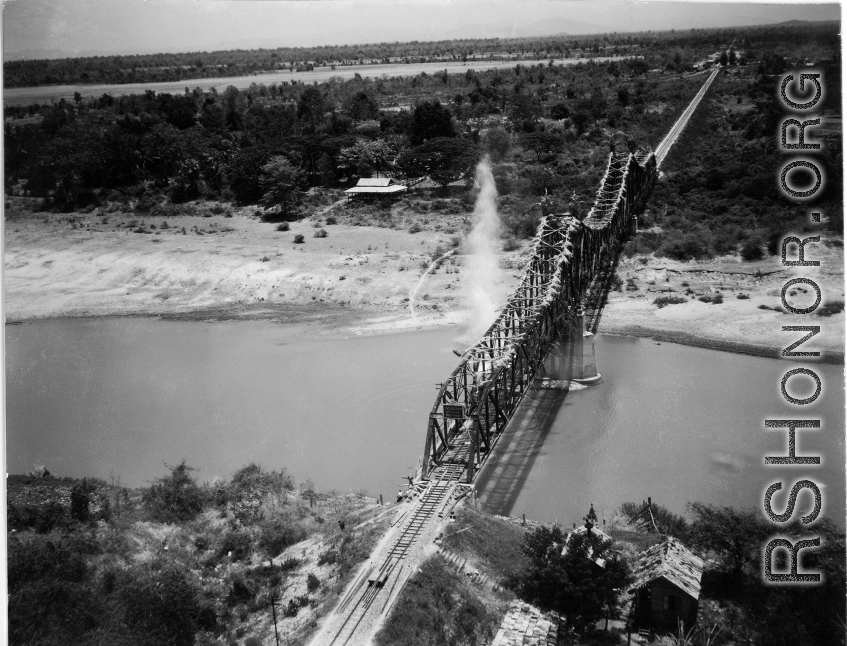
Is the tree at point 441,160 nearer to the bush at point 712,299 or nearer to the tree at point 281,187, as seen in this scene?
the tree at point 281,187

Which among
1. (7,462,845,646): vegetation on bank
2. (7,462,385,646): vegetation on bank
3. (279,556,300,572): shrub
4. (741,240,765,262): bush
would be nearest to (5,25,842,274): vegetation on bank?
(741,240,765,262): bush

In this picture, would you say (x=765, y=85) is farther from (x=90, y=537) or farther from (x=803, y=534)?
(x=90, y=537)

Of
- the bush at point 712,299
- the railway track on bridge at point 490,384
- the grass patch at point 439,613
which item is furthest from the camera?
the bush at point 712,299

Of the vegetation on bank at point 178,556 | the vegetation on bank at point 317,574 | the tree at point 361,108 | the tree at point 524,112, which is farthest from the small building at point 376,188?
the vegetation on bank at point 317,574

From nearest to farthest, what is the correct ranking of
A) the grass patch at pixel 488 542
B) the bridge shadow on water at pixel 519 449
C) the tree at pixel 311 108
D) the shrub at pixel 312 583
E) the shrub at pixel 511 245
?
the shrub at pixel 312 583
the grass patch at pixel 488 542
the bridge shadow on water at pixel 519 449
the shrub at pixel 511 245
the tree at pixel 311 108

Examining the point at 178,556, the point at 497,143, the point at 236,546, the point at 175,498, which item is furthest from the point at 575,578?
the point at 497,143

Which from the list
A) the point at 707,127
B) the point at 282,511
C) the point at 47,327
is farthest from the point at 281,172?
the point at 282,511

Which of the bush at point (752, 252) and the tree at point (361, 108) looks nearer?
the bush at point (752, 252)

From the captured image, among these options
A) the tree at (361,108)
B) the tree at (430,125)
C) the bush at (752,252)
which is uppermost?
the tree at (361,108)
